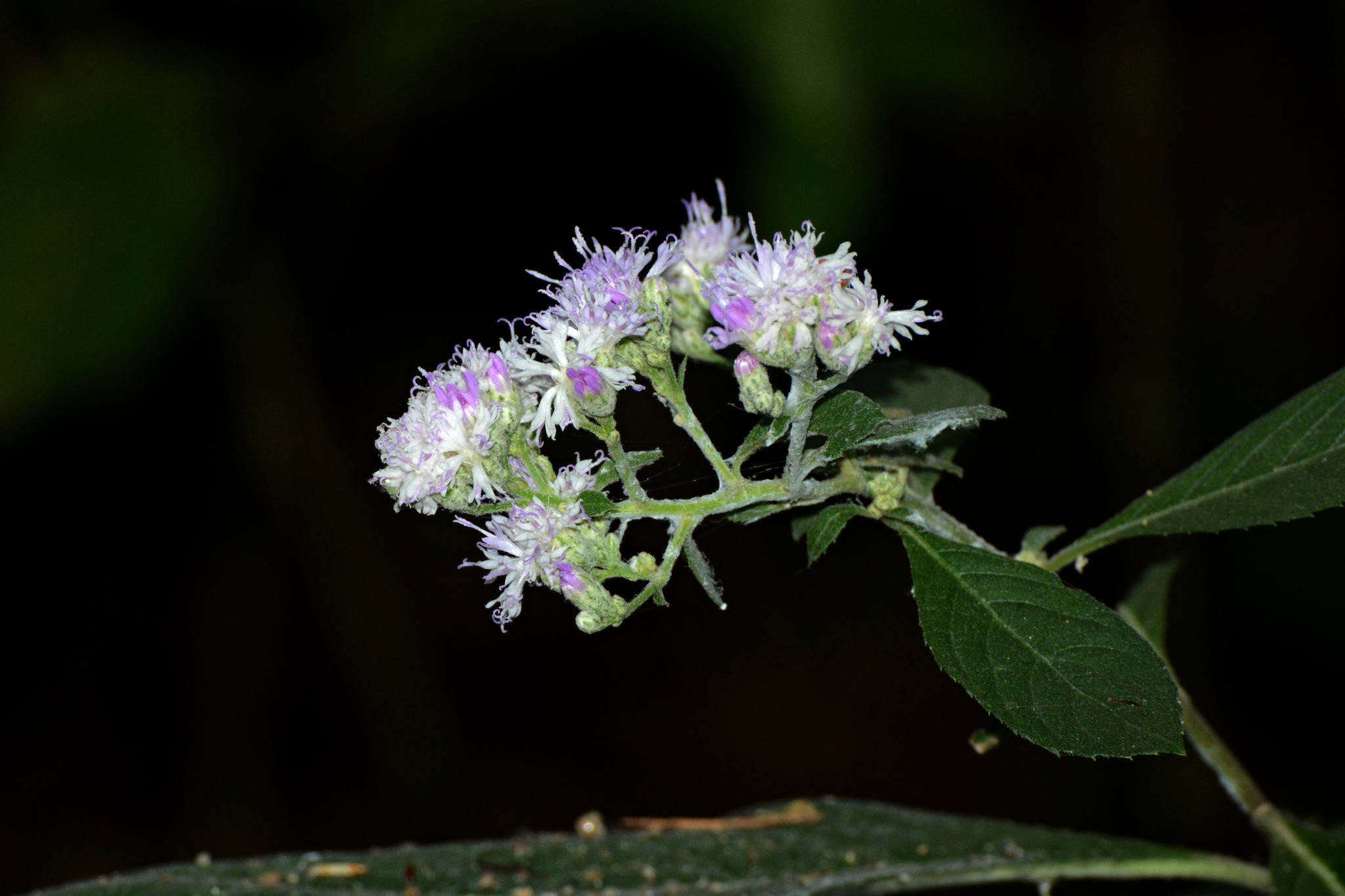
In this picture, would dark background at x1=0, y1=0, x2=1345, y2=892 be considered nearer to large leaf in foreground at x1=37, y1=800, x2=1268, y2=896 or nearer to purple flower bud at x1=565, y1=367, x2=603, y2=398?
large leaf in foreground at x1=37, y1=800, x2=1268, y2=896

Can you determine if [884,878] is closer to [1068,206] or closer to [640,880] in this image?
[640,880]

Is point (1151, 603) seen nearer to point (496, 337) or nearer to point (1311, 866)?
point (1311, 866)

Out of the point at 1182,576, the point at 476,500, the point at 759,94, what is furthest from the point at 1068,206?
the point at 476,500

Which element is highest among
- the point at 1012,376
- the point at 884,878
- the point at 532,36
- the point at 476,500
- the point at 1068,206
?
the point at 532,36

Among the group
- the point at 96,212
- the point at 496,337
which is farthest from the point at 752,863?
the point at 96,212

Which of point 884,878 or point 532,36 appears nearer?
point 884,878

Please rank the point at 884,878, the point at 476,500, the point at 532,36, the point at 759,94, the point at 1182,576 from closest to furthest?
the point at 476,500
the point at 884,878
the point at 759,94
the point at 532,36
the point at 1182,576
